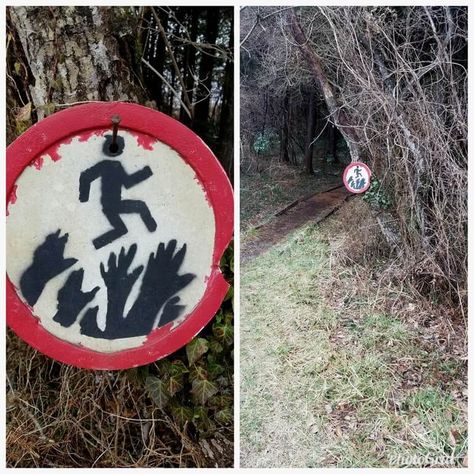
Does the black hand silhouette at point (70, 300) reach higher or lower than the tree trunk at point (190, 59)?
lower

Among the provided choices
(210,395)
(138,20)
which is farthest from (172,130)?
(210,395)

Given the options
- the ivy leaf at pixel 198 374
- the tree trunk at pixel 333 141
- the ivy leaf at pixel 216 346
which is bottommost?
the ivy leaf at pixel 198 374

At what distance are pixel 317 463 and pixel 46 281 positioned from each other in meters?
1.29

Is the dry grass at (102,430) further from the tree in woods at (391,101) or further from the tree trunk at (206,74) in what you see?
the tree trunk at (206,74)

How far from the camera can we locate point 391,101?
1966mm

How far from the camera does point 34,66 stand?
1.93 meters

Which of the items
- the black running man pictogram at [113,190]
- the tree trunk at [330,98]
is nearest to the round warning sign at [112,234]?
the black running man pictogram at [113,190]

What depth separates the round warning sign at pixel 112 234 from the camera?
1.65m

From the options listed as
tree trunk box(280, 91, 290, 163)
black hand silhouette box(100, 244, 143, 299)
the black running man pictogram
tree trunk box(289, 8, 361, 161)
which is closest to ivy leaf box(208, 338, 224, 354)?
black hand silhouette box(100, 244, 143, 299)

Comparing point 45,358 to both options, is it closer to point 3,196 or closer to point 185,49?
point 3,196

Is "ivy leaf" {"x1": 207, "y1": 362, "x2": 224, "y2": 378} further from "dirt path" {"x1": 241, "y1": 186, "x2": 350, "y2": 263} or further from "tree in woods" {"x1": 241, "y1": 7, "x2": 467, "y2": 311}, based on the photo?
"tree in woods" {"x1": 241, "y1": 7, "x2": 467, "y2": 311}

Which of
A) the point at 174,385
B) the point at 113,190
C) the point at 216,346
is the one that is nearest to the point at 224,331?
the point at 216,346

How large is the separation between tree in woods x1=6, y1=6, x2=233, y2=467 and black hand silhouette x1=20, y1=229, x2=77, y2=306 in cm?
58

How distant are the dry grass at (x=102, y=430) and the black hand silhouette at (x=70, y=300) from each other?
51cm
